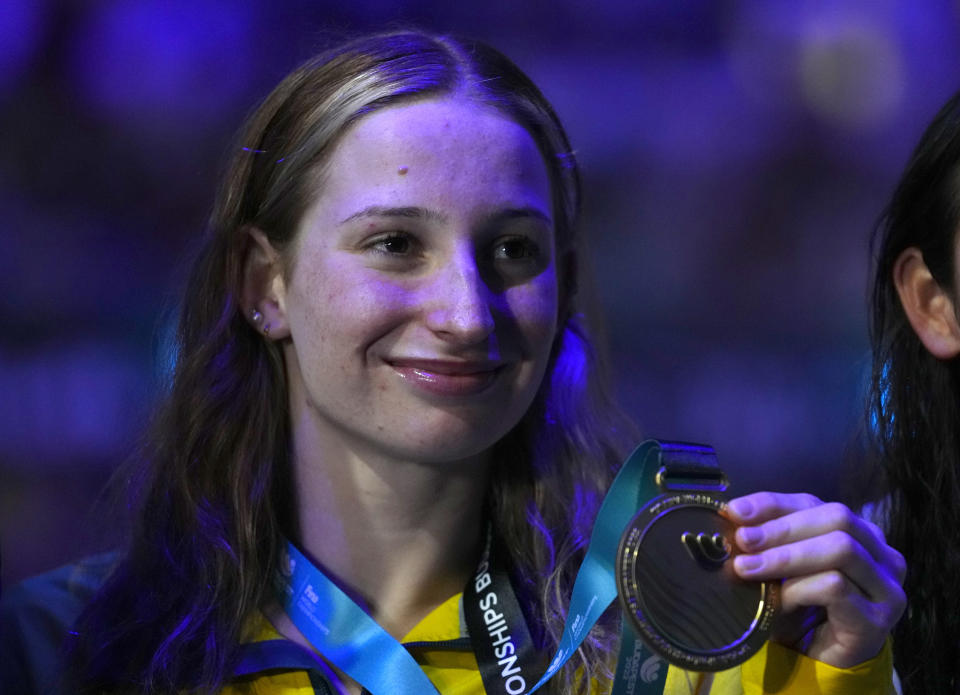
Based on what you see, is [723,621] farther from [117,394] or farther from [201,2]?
[201,2]

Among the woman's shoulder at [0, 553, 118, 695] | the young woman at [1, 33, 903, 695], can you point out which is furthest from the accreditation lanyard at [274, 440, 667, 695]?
the woman's shoulder at [0, 553, 118, 695]

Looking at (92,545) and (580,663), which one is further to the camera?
(92,545)

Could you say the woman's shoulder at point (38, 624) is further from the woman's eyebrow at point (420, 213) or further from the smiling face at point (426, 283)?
the woman's eyebrow at point (420, 213)

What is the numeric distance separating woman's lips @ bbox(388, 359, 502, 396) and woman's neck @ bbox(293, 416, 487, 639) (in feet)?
0.55

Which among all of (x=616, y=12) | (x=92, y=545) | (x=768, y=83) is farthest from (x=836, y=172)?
(x=92, y=545)

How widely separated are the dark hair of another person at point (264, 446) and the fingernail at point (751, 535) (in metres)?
0.47

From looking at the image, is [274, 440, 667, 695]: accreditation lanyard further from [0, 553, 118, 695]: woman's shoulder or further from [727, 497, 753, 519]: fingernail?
[0, 553, 118, 695]: woman's shoulder

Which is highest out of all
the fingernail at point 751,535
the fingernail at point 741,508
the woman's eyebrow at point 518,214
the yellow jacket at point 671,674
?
the woman's eyebrow at point 518,214

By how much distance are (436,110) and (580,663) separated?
920 mm

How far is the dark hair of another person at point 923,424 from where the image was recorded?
6.26ft

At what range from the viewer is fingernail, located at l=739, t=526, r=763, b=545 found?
1.44 metres

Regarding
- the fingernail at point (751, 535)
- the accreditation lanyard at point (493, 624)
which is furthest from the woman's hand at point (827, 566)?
the accreditation lanyard at point (493, 624)

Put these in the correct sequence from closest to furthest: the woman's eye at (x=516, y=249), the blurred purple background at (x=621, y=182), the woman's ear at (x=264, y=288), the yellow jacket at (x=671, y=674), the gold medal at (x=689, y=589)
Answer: the gold medal at (x=689, y=589), the yellow jacket at (x=671, y=674), the woman's eye at (x=516, y=249), the woman's ear at (x=264, y=288), the blurred purple background at (x=621, y=182)

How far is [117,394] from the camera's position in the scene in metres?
3.41
